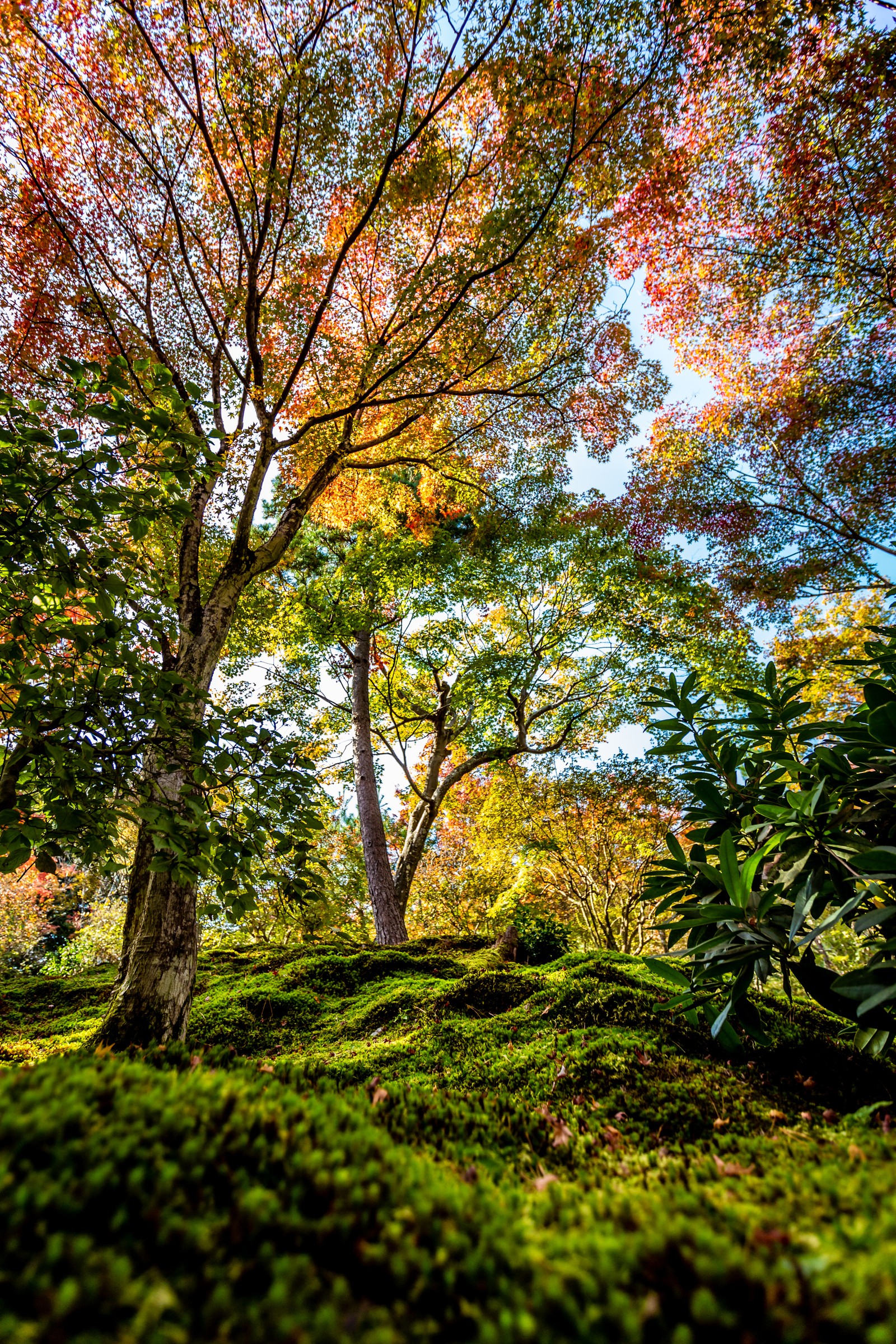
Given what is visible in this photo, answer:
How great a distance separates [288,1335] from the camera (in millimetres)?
488

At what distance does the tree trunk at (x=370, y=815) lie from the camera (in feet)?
26.6

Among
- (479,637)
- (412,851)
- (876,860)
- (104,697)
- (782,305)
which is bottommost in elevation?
(412,851)

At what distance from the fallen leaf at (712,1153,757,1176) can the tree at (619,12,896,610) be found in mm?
8301

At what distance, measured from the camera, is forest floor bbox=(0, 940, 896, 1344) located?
0.51 meters

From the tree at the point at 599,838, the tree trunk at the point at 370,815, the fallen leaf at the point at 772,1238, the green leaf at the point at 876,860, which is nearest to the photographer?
the fallen leaf at the point at 772,1238

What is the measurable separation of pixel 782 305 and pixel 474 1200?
1158 cm

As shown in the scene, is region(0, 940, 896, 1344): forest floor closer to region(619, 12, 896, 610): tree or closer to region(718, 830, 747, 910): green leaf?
region(718, 830, 747, 910): green leaf

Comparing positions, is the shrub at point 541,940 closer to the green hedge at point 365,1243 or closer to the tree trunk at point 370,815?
the tree trunk at point 370,815

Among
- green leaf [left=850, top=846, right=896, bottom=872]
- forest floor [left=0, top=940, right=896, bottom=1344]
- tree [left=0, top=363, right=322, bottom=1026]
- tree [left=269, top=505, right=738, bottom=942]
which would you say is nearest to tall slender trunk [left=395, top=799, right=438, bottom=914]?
tree [left=269, top=505, right=738, bottom=942]

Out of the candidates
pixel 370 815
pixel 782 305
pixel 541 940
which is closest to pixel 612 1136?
pixel 541 940

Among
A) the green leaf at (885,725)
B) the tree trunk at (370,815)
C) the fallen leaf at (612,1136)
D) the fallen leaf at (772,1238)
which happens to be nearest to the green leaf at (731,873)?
the green leaf at (885,725)

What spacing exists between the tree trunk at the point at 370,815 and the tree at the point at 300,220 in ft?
13.7

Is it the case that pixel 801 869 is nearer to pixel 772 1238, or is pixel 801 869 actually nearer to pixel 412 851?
pixel 772 1238

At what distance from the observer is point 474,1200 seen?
0.81 m
